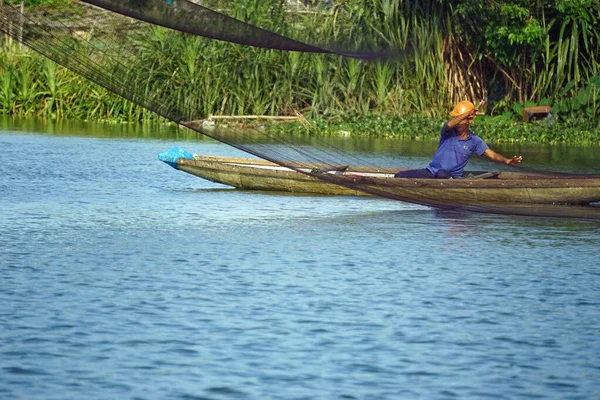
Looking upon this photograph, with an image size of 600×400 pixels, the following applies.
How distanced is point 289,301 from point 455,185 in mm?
5425

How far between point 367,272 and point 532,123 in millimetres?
16462

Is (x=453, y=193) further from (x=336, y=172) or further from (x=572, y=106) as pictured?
(x=572, y=106)

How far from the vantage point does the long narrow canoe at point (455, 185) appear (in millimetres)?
13062

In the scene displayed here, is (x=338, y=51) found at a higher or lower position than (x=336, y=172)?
→ higher

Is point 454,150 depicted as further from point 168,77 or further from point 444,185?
point 168,77

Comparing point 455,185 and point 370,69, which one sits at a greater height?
point 370,69

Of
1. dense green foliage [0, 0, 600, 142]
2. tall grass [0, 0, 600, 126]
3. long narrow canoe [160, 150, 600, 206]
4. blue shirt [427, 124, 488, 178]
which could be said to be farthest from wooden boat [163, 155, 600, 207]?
tall grass [0, 0, 600, 126]

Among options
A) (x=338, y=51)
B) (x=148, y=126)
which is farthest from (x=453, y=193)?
(x=148, y=126)

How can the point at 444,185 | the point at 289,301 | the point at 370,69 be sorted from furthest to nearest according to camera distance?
the point at 370,69
the point at 444,185
the point at 289,301

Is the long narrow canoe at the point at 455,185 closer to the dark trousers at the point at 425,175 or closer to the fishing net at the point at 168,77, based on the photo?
the fishing net at the point at 168,77

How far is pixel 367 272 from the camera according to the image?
985cm

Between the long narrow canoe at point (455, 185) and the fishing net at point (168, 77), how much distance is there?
0.01 meters

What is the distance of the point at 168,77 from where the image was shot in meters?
14.0

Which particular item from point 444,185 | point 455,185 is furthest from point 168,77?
point 455,185
